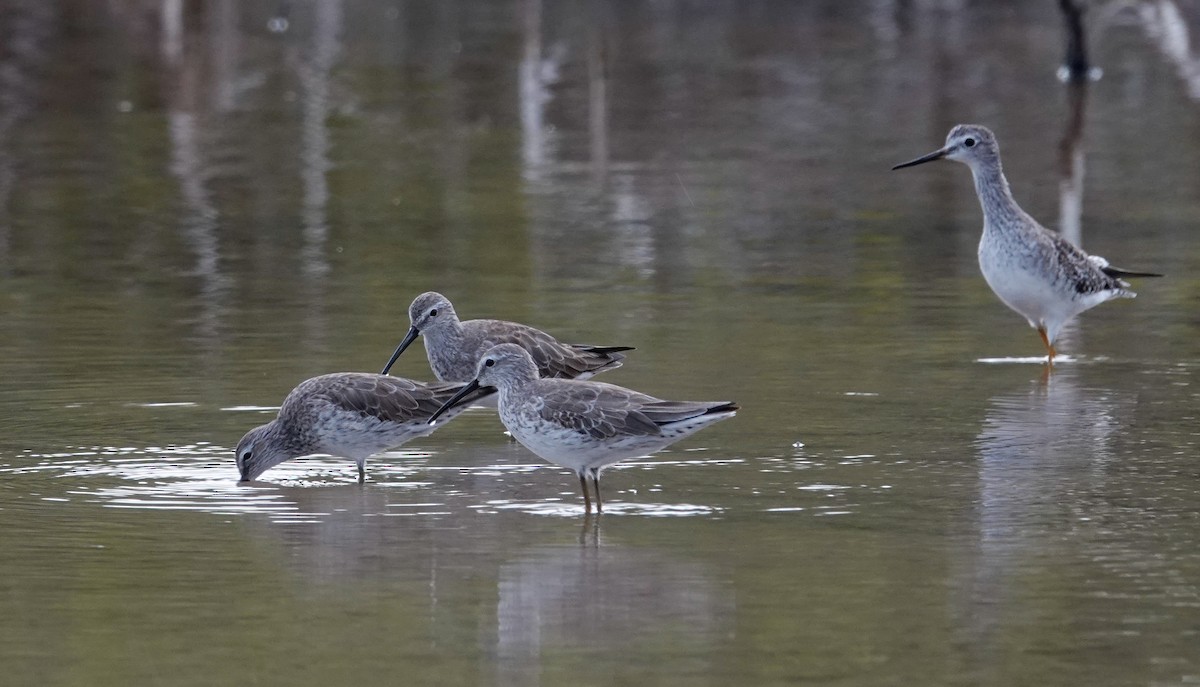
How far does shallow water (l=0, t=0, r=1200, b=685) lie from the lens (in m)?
8.09

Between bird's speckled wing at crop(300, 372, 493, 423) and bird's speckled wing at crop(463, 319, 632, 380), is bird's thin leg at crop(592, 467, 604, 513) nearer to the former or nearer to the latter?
bird's speckled wing at crop(300, 372, 493, 423)

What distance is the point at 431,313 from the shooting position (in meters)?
12.3

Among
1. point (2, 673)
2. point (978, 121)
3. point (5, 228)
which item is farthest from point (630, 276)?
point (978, 121)

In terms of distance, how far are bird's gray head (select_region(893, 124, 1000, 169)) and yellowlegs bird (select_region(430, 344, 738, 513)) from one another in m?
5.67

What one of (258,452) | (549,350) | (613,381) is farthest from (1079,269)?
(258,452)

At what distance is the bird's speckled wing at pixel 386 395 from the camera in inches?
432

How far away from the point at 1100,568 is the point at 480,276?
8672 mm

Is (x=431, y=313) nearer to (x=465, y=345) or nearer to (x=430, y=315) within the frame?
(x=430, y=315)

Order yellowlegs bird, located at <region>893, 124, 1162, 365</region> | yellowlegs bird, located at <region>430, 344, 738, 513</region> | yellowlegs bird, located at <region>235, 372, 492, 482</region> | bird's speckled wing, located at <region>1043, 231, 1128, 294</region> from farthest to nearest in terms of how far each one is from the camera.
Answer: bird's speckled wing, located at <region>1043, 231, 1128, 294</region>, yellowlegs bird, located at <region>893, 124, 1162, 365</region>, yellowlegs bird, located at <region>235, 372, 492, 482</region>, yellowlegs bird, located at <region>430, 344, 738, 513</region>

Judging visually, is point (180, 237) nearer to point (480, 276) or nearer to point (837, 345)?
point (480, 276)

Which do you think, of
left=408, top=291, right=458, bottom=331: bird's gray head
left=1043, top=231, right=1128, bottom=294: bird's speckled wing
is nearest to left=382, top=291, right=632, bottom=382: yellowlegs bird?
left=408, top=291, right=458, bottom=331: bird's gray head

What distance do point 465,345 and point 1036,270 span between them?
160 inches

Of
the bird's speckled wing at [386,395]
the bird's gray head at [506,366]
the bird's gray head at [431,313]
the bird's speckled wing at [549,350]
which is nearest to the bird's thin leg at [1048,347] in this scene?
the bird's speckled wing at [549,350]

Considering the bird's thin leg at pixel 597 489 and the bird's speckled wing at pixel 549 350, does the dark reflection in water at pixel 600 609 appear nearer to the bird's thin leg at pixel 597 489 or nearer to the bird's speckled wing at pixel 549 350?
the bird's thin leg at pixel 597 489
